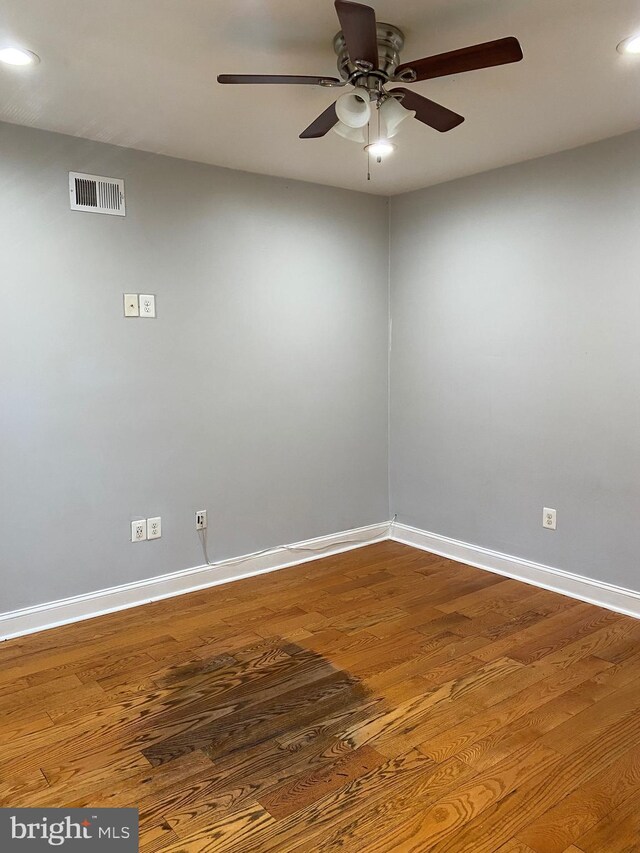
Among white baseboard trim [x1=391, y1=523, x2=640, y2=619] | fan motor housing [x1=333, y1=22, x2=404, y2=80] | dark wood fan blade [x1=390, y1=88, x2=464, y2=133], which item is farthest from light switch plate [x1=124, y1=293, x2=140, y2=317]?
white baseboard trim [x1=391, y1=523, x2=640, y2=619]

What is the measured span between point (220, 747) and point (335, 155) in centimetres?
273

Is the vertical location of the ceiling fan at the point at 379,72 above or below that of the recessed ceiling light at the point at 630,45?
below

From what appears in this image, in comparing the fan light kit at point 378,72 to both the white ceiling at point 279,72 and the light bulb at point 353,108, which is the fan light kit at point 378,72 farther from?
the white ceiling at point 279,72

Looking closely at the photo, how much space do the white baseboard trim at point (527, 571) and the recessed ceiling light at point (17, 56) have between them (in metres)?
3.26

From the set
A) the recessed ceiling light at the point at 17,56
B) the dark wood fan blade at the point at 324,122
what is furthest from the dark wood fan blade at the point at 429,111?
the recessed ceiling light at the point at 17,56

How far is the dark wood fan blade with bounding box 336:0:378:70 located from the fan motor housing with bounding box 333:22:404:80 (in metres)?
0.15

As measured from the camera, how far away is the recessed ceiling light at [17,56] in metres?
2.07

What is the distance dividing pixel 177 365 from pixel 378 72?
1.85 meters

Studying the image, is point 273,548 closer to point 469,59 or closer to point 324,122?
point 324,122

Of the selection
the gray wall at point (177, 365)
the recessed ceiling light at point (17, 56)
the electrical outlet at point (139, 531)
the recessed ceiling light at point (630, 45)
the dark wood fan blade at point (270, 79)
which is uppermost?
the recessed ceiling light at point (630, 45)

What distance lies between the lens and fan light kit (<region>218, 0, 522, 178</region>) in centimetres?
165

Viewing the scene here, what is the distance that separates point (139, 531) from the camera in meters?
3.25

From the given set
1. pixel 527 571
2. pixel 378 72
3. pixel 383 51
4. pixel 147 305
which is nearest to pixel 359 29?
pixel 378 72

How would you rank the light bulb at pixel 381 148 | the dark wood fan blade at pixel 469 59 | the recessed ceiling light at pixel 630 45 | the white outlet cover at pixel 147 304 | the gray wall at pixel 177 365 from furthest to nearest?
1. the white outlet cover at pixel 147 304
2. the gray wall at pixel 177 365
3. the light bulb at pixel 381 148
4. the recessed ceiling light at pixel 630 45
5. the dark wood fan blade at pixel 469 59
